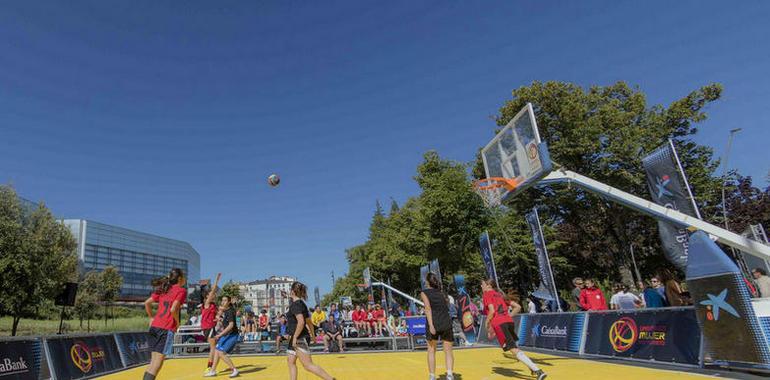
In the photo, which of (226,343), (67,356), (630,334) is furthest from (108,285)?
(630,334)

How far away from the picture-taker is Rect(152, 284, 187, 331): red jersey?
710 cm

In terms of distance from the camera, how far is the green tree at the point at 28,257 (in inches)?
998

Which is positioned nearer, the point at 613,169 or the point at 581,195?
the point at 613,169

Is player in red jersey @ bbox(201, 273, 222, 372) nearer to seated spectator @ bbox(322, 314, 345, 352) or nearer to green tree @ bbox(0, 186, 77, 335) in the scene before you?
seated spectator @ bbox(322, 314, 345, 352)

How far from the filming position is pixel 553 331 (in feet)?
42.7

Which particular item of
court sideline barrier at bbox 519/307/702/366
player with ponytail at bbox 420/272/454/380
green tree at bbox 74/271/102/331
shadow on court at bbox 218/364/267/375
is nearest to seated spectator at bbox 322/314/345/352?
shadow on court at bbox 218/364/267/375

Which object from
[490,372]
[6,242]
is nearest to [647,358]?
[490,372]

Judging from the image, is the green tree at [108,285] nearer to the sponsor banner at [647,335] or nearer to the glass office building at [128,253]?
the glass office building at [128,253]

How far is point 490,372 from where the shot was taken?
9039 mm

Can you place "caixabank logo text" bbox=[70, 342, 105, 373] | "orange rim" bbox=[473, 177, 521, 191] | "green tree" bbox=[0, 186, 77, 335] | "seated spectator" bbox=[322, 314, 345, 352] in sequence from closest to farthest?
"caixabank logo text" bbox=[70, 342, 105, 373] → "orange rim" bbox=[473, 177, 521, 191] → "seated spectator" bbox=[322, 314, 345, 352] → "green tree" bbox=[0, 186, 77, 335]

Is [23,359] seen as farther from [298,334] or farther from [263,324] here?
[263,324]

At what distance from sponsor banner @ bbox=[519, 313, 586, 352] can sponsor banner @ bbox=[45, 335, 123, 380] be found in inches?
480

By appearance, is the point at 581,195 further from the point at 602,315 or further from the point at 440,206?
the point at 602,315

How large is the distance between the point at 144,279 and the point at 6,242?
360 ft
